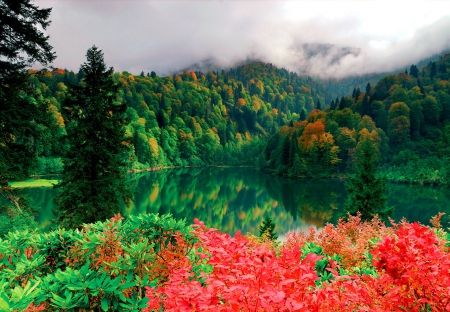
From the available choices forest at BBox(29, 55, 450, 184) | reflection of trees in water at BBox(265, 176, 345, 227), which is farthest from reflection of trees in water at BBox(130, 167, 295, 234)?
forest at BBox(29, 55, 450, 184)

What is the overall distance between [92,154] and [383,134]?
6893 cm

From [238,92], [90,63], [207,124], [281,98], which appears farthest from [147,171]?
[281,98]

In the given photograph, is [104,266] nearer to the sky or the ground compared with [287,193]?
nearer to the sky

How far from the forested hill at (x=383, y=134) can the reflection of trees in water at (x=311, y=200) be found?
14.8 metres

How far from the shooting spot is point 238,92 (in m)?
180

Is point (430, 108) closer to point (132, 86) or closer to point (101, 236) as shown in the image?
point (101, 236)

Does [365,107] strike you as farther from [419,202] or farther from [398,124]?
[419,202]

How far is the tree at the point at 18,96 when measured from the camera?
961 cm

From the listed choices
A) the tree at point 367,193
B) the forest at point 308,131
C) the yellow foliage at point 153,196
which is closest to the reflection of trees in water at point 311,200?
the tree at point 367,193

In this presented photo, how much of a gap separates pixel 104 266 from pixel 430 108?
282ft

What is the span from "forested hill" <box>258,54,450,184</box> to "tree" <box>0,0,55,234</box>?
57700mm

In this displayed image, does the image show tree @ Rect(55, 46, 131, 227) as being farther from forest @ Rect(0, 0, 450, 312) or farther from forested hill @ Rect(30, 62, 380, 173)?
forested hill @ Rect(30, 62, 380, 173)

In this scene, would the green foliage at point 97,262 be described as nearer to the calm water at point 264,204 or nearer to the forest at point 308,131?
the forest at point 308,131

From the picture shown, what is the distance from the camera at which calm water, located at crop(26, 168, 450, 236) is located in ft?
95.3
